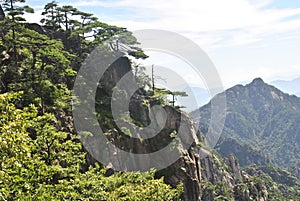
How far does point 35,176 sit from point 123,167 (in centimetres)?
2193

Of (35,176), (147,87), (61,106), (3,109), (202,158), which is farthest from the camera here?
(202,158)

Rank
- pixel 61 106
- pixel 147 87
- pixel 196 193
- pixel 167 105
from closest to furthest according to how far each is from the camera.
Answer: pixel 61 106 → pixel 196 193 → pixel 167 105 → pixel 147 87

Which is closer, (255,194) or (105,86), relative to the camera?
(105,86)

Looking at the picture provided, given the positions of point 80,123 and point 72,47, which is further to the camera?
point 72,47

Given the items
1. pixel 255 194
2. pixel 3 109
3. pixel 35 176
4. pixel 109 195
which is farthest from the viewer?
pixel 255 194

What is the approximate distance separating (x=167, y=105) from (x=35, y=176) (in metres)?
35.1

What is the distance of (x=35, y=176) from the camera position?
653 inches

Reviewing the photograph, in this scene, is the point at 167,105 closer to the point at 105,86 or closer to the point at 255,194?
the point at 105,86

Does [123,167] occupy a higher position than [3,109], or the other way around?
[3,109]

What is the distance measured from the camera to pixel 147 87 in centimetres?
5384

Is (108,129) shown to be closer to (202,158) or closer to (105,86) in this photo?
(105,86)

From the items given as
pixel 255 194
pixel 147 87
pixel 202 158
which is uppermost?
pixel 147 87

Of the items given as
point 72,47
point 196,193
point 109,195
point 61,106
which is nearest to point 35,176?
point 109,195

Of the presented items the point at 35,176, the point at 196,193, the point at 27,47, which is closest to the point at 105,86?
the point at 27,47
